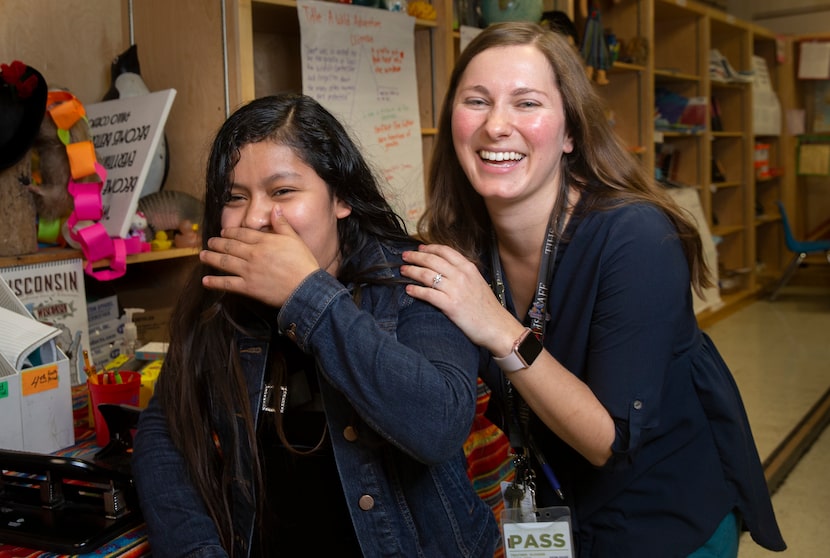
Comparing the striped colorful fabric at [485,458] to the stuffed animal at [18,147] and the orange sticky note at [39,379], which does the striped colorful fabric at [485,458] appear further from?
the stuffed animal at [18,147]

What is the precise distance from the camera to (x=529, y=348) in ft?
4.09

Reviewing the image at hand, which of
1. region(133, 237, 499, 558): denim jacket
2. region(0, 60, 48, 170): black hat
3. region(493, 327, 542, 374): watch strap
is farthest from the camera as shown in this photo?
region(0, 60, 48, 170): black hat

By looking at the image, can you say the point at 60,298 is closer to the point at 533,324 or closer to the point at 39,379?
the point at 39,379

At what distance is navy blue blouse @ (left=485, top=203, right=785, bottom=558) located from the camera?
129 cm

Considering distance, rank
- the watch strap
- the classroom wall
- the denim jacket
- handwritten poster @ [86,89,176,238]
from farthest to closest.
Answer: the classroom wall → handwritten poster @ [86,89,176,238] → the watch strap → the denim jacket

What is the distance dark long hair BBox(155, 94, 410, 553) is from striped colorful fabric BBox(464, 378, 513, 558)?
682 mm

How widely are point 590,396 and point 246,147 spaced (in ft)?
2.18

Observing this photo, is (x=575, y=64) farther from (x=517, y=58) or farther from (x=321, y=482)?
(x=321, y=482)

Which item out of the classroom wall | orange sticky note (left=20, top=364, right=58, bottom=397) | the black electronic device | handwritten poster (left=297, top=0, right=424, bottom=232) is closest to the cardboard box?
orange sticky note (left=20, top=364, right=58, bottom=397)

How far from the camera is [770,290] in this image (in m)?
6.71

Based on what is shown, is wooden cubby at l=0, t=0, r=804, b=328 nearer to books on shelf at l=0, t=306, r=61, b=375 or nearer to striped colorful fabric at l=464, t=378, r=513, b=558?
books on shelf at l=0, t=306, r=61, b=375

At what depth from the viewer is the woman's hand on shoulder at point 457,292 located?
1.17 metres

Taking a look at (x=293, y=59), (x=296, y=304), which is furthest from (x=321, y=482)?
(x=293, y=59)

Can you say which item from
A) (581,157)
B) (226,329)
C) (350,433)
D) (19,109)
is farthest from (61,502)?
(581,157)
